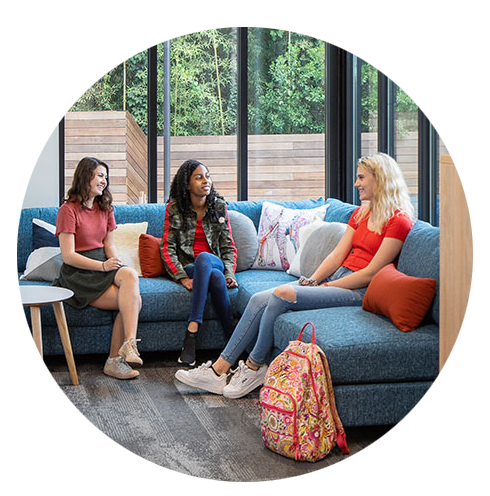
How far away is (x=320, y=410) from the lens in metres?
2.90

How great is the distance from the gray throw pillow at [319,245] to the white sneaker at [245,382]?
0.85 meters

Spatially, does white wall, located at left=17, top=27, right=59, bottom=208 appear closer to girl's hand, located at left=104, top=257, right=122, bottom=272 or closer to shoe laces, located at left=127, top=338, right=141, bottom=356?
girl's hand, located at left=104, top=257, right=122, bottom=272

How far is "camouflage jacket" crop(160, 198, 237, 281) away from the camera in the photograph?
456 centimetres

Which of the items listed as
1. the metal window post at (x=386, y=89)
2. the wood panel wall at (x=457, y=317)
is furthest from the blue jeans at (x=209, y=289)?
the wood panel wall at (x=457, y=317)

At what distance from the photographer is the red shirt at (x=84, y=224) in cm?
416

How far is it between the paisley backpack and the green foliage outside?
275 cm

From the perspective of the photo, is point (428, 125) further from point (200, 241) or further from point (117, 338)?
point (117, 338)

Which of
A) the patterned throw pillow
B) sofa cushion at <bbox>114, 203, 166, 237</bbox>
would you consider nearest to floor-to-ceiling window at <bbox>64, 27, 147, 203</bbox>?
sofa cushion at <bbox>114, 203, 166, 237</bbox>

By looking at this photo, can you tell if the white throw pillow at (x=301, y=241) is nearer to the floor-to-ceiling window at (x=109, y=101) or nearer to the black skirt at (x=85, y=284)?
the black skirt at (x=85, y=284)

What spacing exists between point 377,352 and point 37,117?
3.33 metres

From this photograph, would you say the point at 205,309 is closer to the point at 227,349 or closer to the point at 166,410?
the point at 227,349

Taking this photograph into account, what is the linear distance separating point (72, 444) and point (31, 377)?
3.68 feet

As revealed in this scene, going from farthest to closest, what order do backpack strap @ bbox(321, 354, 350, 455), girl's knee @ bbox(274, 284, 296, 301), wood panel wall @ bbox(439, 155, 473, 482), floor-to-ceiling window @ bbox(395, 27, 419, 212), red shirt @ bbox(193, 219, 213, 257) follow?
red shirt @ bbox(193, 219, 213, 257), floor-to-ceiling window @ bbox(395, 27, 419, 212), girl's knee @ bbox(274, 284, 296, 301), backpack strap @ bbox(321, 354, 350, 455), wood panel wall @ bbox(439, 155, 473, 482)
